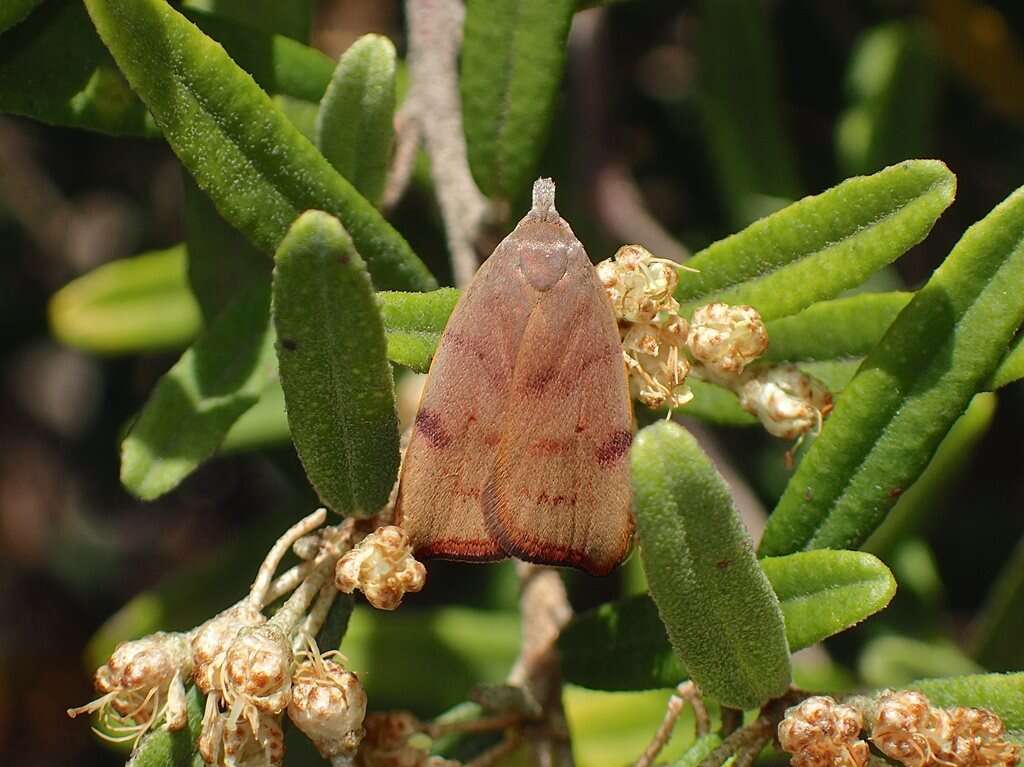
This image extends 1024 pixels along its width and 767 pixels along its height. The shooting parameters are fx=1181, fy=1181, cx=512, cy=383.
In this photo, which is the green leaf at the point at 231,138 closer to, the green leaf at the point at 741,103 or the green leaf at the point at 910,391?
the green leaf at the point at 910,391

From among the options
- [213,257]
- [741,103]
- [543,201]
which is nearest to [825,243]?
[543,201]

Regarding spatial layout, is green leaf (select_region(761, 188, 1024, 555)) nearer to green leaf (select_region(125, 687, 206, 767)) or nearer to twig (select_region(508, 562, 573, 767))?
twig (select_region(508, 562, 573, 767))

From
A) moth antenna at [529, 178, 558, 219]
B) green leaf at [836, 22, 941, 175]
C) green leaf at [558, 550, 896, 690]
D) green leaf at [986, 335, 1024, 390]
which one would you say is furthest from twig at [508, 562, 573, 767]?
green leaf at [836, 22, 941, 175]

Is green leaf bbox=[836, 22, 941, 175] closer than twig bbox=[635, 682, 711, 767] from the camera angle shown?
No

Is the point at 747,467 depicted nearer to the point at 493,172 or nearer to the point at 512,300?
the point at 493,172

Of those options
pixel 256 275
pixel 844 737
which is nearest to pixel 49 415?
pixel 256 275

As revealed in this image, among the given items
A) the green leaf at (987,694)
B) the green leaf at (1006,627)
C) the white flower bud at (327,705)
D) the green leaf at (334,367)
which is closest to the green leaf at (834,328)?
the green leaf at (987,694)

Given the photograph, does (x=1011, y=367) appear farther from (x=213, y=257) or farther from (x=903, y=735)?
(x=213, y=257)
